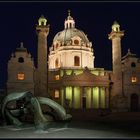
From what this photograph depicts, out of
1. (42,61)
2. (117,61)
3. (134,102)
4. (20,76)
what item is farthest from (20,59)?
(134,102)

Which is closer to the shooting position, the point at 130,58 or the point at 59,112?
the point at 59,112

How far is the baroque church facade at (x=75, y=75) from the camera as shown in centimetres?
5644

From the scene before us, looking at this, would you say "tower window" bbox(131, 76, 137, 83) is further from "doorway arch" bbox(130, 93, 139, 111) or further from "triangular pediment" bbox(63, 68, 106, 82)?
"triangular pediment" bbox(63, 68, 106, 82)

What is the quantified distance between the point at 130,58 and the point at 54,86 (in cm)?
1612

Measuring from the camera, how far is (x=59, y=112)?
1633 centimetres

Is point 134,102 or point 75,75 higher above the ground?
point 75,75

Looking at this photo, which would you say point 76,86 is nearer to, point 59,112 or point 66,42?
point 66,42

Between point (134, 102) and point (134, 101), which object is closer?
point (134, 102)

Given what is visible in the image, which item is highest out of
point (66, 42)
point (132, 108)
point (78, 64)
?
point (66, 42)

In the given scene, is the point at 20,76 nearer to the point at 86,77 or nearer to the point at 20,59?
the point at 20,59

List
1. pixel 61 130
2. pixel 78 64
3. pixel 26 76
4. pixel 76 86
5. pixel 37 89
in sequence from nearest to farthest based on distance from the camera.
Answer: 1. pixel 61 130
2. pixel 37 89
3. pixel 26 76
4. pixel 76 86
5. pixel 78 64

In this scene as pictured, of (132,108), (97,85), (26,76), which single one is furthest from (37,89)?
(132,108)

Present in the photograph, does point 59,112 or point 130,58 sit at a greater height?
point 130,58

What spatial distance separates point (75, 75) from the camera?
6334 cm
